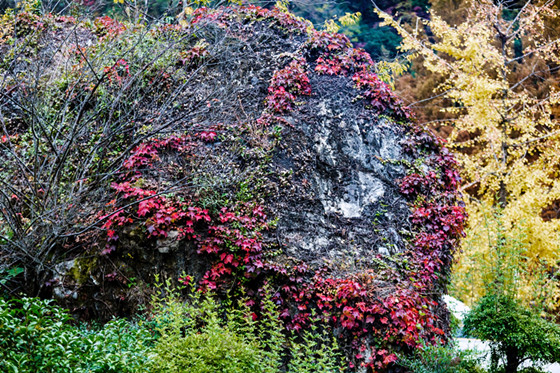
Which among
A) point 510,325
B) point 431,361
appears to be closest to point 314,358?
point 431,361

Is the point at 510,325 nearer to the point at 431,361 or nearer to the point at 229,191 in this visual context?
the point at 431,361

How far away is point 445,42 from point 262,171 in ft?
24.3

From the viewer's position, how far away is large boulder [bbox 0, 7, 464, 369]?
177 inches

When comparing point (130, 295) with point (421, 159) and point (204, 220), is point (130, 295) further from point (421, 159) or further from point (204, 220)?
point (421, 159)

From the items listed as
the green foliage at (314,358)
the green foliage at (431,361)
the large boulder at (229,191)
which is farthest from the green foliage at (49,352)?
the green foliage at (431,361)

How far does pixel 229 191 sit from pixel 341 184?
1.58 meters

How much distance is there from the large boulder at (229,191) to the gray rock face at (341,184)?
2cm

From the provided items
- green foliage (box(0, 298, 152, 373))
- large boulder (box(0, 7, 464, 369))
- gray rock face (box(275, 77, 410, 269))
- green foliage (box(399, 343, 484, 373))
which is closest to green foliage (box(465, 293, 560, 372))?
large boulder (box(0, 7, 464, 369))

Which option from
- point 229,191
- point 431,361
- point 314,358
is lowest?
point 431,361

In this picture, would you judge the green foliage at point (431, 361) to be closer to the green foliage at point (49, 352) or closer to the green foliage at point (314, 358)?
the green foliage at point (314, 358)

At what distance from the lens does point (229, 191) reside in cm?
543

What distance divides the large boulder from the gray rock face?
2cm

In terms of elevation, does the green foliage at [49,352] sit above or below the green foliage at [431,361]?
→ above

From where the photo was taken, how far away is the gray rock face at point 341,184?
5.30m
